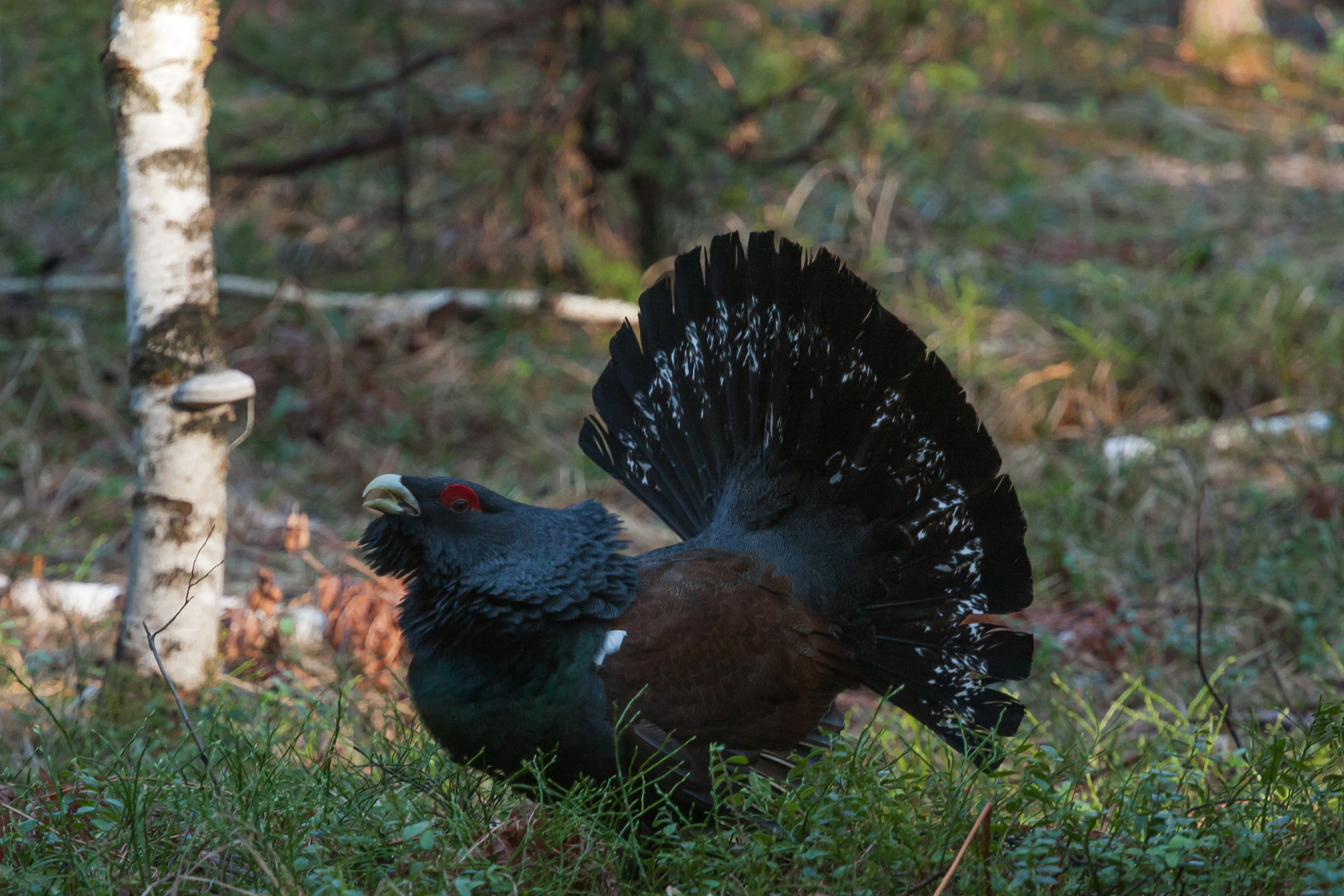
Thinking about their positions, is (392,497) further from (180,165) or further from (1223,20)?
(1223,20)

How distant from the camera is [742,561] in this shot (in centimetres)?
303

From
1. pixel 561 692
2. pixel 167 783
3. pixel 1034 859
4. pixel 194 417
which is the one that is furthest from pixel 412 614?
pixel 1034 859

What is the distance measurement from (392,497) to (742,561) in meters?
0.93

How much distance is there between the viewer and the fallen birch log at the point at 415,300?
680 centimetres

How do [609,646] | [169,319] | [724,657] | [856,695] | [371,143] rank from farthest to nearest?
[371,143] → [856,695] → [169,319] → [724,657] → [609,646]

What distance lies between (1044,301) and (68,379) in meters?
6.00

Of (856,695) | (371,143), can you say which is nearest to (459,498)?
(856,695)

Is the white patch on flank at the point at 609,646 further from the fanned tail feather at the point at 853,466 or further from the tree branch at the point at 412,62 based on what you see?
the tree branch at the point at 412,62

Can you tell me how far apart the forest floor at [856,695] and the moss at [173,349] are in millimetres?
867

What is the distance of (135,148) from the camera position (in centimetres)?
333

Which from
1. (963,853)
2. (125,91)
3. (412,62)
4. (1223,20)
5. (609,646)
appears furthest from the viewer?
(1223,20)

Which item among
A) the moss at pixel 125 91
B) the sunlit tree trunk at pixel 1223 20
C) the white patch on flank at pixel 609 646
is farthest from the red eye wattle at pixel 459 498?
the sunlit tree trunk at pixel 1223 20

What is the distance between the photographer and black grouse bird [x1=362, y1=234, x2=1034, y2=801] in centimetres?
263

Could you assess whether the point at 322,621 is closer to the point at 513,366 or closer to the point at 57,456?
the point at 57,456
